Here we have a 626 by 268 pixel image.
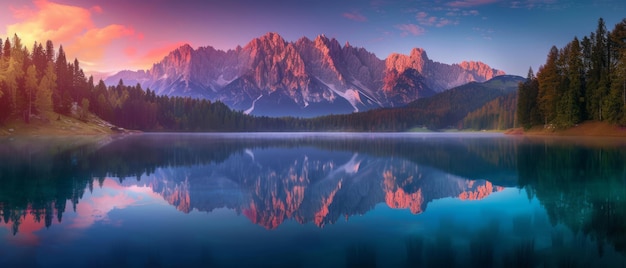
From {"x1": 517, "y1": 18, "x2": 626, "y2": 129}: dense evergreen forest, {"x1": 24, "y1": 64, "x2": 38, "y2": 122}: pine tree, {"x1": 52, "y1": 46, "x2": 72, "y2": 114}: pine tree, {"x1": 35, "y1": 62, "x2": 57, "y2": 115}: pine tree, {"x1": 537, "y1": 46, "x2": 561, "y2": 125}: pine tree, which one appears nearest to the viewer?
{"x1": 517, "y1": 18, "x2": 626, "y2": 129}: dense evergreen forest

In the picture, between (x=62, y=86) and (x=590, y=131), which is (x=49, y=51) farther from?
(x=590, y=131)

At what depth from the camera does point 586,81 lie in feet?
377

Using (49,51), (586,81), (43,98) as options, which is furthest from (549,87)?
(49,51)

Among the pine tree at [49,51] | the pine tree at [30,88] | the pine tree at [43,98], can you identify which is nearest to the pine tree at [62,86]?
the pine tree at [49,51]

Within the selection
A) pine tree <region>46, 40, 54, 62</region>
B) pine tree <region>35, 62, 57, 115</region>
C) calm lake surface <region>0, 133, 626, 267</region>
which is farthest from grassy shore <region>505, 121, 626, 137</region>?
pine tree <region>46, 40, 54, 62</region>

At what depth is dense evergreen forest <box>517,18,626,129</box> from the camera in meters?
99.7

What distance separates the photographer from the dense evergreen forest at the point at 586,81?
99688mm

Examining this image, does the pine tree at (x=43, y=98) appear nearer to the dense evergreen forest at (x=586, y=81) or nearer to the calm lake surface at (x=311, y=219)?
the calm lake surface at (x=311, y=219)

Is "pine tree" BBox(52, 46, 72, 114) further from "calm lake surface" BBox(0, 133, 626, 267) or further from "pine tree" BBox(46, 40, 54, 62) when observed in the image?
"calm lake surface" BBox(0, 133, 626, 267)

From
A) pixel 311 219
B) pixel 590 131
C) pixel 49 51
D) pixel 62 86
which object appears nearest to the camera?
pixel 311 219

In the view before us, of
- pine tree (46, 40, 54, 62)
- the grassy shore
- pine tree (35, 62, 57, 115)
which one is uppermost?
pine tree (46, 40, 54, 62)

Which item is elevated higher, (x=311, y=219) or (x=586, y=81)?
(x=586, y=81)

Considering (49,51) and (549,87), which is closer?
(549,87)

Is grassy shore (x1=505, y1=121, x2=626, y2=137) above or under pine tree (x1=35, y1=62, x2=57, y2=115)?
under
